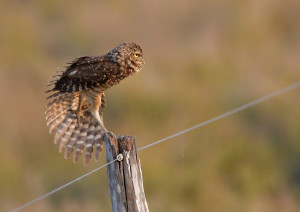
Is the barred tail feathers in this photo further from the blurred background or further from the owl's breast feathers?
Result: the blurred background

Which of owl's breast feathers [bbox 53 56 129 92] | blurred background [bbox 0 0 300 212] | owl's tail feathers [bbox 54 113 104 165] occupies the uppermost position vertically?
blurred background [bbox 0 0 300 212]

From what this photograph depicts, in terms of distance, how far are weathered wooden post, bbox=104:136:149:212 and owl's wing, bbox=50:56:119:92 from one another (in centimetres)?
156

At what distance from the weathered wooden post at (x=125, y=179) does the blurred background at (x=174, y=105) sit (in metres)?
4.26

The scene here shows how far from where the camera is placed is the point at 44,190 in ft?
29.7

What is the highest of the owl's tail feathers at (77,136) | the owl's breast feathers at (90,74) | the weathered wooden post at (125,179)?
the owl's breast feathers at (90,74)

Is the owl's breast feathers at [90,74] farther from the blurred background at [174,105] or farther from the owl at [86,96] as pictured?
the blurred background at [174,105]

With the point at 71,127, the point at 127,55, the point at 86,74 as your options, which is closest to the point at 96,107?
the point at 71,127

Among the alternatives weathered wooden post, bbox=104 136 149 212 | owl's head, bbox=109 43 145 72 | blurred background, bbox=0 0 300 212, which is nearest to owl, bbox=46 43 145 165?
owl's head, bbox=109 43 145 72

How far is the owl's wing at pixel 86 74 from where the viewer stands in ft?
19.0

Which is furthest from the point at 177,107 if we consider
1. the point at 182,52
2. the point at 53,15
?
the point at 53,15

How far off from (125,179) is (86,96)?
2.01 metres

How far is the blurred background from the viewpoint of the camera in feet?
30.8

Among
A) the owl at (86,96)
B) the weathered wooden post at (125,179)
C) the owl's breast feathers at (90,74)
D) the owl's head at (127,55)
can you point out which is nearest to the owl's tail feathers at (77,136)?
the owl at (86,96)

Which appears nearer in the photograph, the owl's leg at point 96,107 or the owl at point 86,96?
the owl at point 86,96
